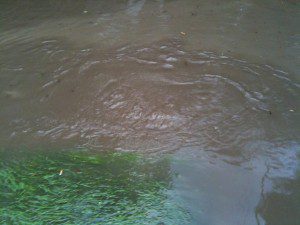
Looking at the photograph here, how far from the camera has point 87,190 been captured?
3.45 metres

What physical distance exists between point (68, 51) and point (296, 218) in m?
3.94

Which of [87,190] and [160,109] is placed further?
[160,109]

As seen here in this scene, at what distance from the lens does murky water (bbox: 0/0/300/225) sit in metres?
3.41

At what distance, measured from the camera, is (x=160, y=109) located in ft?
14.9

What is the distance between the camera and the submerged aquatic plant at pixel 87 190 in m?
3.19

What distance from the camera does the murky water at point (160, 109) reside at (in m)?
3.41

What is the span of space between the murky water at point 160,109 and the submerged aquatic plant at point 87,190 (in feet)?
0.04

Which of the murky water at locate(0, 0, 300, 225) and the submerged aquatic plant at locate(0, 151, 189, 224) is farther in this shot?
the murky water at locate(0, 0, 300, 225)

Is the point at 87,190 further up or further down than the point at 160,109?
further down

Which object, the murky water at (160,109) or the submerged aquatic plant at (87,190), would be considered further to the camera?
the murky water at (160,109)

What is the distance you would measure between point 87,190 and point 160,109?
4.90ft

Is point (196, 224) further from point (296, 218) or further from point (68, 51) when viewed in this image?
point (68, 51)

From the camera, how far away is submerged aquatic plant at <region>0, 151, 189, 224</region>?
3.19 meters

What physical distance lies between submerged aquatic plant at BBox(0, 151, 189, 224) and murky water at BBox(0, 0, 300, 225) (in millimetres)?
13
